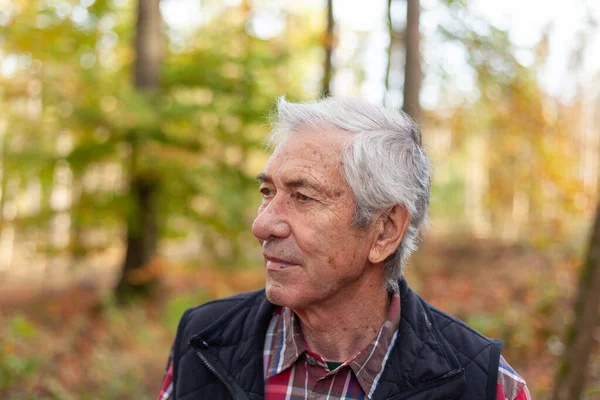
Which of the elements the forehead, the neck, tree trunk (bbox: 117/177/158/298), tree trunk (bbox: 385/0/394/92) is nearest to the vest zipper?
the neck

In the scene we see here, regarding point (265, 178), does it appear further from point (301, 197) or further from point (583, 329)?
point (583, 329)

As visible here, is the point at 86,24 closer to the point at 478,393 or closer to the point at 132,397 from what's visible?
the point at 132,397

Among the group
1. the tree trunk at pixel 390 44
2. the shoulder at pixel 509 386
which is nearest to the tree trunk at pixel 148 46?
the tree trunk at pixel 390 44

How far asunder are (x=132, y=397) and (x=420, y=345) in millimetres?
4482

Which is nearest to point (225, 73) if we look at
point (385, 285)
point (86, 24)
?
point (86, 24)

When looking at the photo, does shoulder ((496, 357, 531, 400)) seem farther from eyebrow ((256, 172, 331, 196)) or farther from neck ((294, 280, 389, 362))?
eyebrow ((256, 172, 331, 196))

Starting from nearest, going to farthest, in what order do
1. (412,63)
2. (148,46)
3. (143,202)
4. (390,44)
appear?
(412,63) → (143,202) → (148,46) → (390,44)

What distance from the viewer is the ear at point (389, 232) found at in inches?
79.6

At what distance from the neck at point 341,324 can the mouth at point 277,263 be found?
207 mm

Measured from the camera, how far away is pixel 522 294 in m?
10.0

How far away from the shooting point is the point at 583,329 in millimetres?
3943

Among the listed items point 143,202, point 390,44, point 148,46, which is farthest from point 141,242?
point 390,44

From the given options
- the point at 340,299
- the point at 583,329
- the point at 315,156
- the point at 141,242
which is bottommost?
the point at 141,242

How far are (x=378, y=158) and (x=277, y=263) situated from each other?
0.52m
